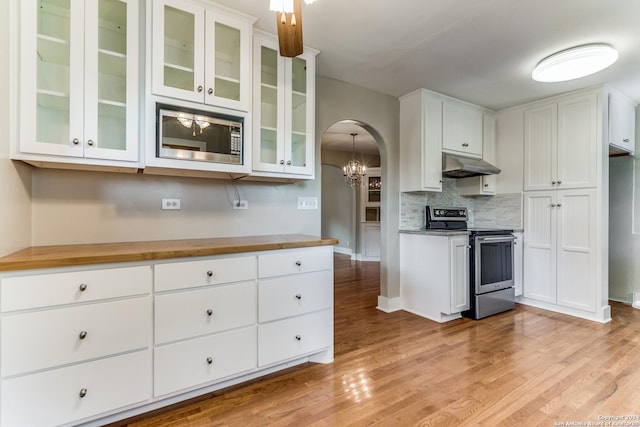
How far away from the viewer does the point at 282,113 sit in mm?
2348

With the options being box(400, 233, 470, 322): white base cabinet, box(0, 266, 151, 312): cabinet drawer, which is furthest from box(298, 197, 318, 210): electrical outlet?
box(0, 266, 151, 312): cabinet drawer

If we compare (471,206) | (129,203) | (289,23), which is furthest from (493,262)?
(129,203)

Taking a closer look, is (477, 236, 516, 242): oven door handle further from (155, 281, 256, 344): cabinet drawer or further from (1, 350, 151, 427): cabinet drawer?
(1, 350, 151, 427): cabinet drawer

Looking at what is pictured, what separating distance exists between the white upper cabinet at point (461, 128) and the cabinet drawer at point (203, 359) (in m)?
2.98

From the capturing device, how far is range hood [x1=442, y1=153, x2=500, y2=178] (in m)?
3.43

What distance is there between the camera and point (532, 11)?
204 cm

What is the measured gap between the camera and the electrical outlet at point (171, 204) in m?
2.19

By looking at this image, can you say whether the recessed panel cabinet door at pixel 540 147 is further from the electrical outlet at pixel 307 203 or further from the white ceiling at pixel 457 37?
the electrical outlet at pixel 307 203

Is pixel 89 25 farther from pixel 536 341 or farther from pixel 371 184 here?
pixel 371 184

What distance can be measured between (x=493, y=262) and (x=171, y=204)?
335cm

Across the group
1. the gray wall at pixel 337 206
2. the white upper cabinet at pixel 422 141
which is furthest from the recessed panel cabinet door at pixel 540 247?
the gray wall at pixel 337 206

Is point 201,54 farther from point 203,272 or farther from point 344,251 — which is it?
point 344,251

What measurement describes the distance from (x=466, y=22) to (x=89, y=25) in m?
2.41

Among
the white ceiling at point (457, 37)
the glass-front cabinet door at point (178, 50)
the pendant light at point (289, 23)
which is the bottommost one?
the pendant light at point (289, 23)
